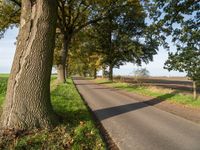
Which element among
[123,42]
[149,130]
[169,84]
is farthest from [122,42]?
[149,130]

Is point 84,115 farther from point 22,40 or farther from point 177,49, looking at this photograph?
point 177,49

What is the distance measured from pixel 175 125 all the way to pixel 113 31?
34836 mm

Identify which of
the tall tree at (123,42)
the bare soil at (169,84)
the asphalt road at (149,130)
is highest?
the tall tree at (123,42)

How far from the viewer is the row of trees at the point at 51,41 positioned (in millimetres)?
8039

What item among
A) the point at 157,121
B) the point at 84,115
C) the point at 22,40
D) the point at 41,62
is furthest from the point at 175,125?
the point at 22,40

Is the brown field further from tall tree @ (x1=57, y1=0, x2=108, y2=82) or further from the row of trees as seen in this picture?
tall tree @ (x1=57, y1=0, x2=108, y2=82)

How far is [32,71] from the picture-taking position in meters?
8.15

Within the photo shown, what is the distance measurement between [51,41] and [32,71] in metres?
1.12

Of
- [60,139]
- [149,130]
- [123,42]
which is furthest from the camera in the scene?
[123,42]

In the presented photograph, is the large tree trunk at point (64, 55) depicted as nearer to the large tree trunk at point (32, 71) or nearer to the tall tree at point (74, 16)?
the tall tree at point (74, 16)

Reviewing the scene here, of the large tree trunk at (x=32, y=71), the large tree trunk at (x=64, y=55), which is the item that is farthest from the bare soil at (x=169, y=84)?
the large tree trunk at (x=32, y=71)

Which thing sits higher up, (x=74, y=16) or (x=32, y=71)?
(x=74, y=16)

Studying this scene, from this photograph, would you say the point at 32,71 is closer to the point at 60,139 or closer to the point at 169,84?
the point at 60,139

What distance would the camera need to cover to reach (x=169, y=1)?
17109mm
